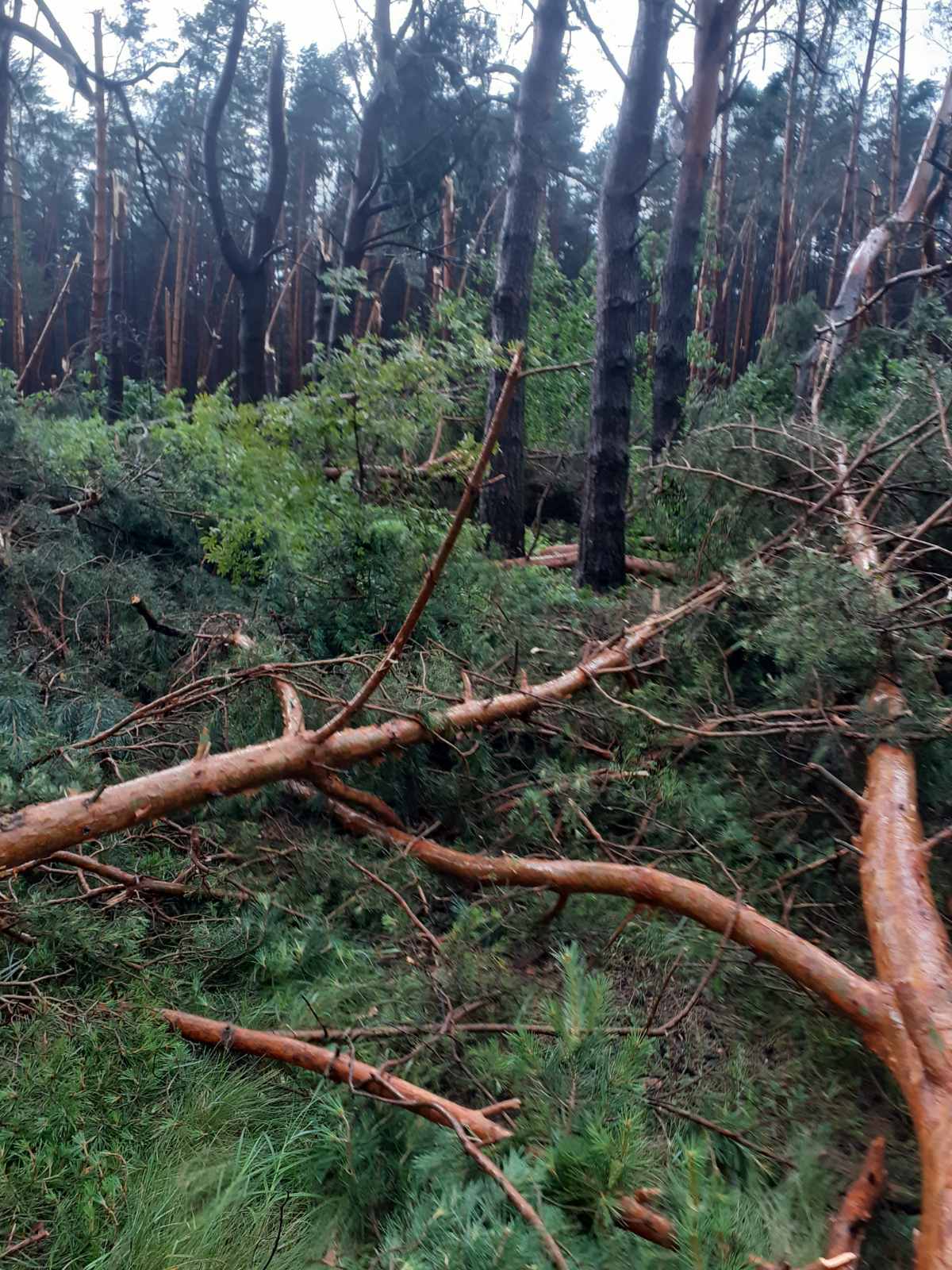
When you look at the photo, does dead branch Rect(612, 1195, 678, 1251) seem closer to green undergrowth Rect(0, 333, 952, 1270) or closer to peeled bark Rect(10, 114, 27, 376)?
green undergrowth Rect(0, 333, 952, 1270)

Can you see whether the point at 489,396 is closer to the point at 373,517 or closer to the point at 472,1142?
the point at 373,517

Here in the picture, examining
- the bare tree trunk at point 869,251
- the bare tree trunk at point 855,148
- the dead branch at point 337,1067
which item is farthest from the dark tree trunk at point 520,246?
the bare tree trunk at point 855,148

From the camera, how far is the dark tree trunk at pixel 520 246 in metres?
7.40

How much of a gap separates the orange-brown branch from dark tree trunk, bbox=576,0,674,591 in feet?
11.4

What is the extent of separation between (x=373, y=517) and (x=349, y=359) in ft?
2.79

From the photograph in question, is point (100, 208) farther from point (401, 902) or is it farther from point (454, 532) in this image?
point (454, 532)

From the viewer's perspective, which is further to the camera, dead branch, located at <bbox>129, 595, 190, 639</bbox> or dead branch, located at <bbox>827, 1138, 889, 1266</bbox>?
dead branch, located at <bbox>129, 595, 190, 639</bbox>

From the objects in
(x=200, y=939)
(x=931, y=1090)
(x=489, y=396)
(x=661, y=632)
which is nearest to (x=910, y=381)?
(x=661, y=632)

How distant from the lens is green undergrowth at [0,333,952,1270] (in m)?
1.95

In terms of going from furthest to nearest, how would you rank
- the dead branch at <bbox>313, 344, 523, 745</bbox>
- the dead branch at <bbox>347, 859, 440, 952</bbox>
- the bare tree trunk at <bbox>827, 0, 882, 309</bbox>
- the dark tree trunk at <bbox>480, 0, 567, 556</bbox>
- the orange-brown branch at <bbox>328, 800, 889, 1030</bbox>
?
1. the bare tree trunk at <bbox>827, 0, 882, 309</bbox>
2. the dark tree trunk at <bbox>480, 0, 567, 556</bbox>
3. the dead branch at <bbox>347, 859, 440, 952</bbox>
4. the orange-brown branch at <bbox>328, 800, 889, 1030</bbox>
5. the dead branch at <bbox>313, 344, 523, 745</bbox>

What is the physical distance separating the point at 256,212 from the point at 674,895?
400 inches

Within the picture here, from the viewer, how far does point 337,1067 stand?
2.30 meters

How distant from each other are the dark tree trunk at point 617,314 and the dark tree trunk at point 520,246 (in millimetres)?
1091

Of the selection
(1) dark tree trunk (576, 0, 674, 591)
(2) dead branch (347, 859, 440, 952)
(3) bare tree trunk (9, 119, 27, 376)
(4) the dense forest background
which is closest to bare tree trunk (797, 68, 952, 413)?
(4) the dense forest background
